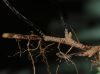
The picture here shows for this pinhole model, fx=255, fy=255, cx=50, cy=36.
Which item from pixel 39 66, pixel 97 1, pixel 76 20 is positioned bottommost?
pixel 39 66

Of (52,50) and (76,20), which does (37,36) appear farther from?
(76,20)

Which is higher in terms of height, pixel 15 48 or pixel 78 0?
pixel 78 0

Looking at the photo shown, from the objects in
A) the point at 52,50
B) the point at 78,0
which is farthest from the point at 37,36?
the point at 78,0

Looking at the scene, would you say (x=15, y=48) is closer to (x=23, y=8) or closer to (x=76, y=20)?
(x=23, y=8)

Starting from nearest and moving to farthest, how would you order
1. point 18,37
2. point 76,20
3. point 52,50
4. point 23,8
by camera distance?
1. point 18,37
2. point 52,50
3. point 23,8
4. point 76,20

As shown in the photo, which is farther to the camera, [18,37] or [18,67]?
[18,67]

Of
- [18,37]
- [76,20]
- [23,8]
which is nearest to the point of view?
[18,37]

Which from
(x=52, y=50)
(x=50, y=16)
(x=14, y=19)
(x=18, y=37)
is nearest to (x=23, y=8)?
(x=14, y=19)
